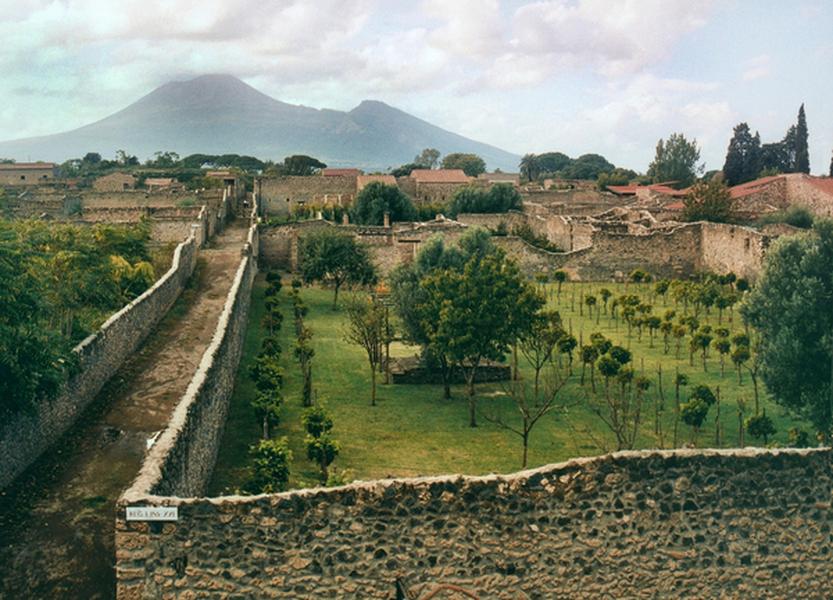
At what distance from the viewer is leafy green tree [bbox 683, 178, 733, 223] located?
195 feet

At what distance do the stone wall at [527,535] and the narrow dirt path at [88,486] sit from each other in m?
2.27

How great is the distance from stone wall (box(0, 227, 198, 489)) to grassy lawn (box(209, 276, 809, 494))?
289 cm

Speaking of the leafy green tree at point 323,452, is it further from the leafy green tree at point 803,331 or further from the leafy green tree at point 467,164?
the leafy green tree at point 467,164

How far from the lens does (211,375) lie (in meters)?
16.6

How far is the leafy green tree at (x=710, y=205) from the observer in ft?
195

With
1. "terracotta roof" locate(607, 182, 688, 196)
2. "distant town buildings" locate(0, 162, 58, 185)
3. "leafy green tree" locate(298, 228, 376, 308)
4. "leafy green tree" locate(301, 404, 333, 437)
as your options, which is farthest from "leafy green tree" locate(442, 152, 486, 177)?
"leafy green tree" locate(301, 404, 333, 437)

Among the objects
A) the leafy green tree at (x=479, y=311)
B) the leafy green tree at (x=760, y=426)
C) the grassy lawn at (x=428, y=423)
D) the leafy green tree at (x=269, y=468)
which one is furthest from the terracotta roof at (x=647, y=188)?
the leafy green tree at (x=269, y=468)

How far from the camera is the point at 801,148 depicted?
8744cm

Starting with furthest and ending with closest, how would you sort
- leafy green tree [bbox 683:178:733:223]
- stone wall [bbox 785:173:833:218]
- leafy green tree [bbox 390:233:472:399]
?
1. stone wall [bbox 785:173:833:218]
2. leafy green tree [bbox 683:178:733:223]
3. leafy green tree [bbox 390:233:472:399]

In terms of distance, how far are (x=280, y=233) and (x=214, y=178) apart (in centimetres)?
2814

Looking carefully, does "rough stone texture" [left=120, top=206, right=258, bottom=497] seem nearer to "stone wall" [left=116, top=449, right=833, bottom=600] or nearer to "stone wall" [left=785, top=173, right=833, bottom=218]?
"stone wall" [left=116, top=449, right=833, bottom=600]

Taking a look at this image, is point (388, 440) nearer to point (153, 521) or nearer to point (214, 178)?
point (153, 521)

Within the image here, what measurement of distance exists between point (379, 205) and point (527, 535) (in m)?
54.9

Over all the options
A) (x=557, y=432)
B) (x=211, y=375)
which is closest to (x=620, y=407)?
(x=557, y=432)
